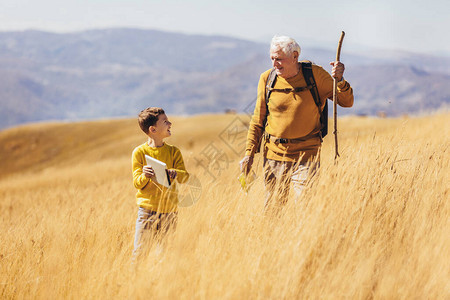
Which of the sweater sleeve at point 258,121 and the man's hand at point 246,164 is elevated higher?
the sweater sleeve at point 258,121

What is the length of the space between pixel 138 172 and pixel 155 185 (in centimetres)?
19

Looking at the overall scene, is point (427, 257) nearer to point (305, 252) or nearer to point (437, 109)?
point (305, 252)

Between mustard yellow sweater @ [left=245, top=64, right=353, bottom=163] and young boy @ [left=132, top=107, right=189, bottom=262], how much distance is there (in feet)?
3.43

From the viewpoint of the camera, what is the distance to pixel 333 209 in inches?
140

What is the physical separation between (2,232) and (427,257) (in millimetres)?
4494

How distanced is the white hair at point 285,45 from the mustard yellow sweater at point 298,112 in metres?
0.29

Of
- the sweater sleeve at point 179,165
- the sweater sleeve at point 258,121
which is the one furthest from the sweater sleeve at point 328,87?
the sweater sleeve at point 179,165

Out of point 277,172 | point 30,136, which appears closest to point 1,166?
point 30,136

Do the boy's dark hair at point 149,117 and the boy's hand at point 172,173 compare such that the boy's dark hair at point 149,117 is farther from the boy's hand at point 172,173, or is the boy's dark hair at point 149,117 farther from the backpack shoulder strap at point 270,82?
the backpack shoulder strap at point 270,82

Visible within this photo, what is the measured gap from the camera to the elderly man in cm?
443

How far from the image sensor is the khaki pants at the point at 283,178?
432 centimetres

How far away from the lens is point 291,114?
4.53m

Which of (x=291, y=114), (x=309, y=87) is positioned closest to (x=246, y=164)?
(x=291, y=114)

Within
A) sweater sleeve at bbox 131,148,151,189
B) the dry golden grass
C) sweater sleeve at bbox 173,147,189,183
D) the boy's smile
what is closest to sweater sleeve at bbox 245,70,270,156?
the dry golden grass
